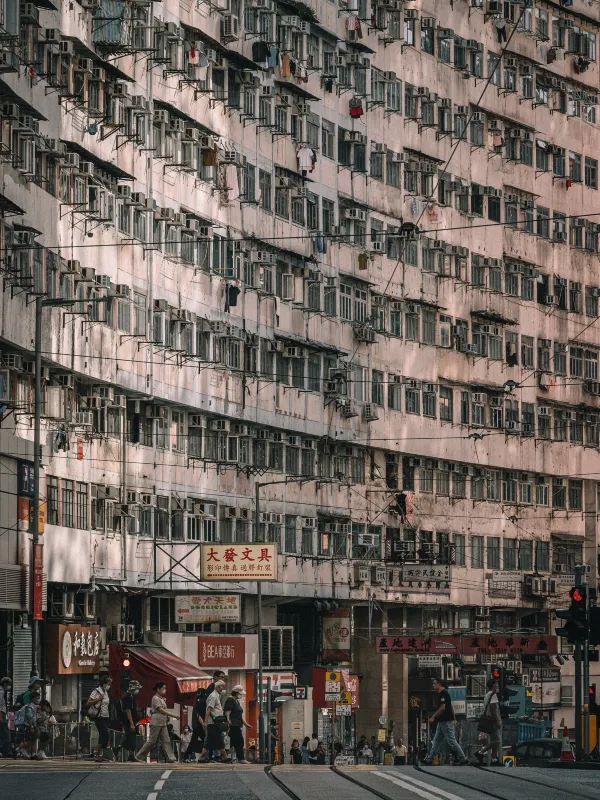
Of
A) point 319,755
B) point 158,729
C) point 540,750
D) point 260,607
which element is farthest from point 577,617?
point 319,755

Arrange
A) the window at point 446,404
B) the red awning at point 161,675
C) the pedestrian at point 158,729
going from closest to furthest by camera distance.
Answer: the pedestrian at point 158,729 < the red awning at point 161,675 < the window at point 446,404

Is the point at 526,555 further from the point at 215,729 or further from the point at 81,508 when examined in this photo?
the point at 215,729

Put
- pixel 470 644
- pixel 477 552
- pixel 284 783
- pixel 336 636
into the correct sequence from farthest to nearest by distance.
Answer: pixel 477 552 → pixel 470 644 → pixel 336 636 → pixel 284 783

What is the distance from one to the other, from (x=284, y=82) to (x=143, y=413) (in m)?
12.9

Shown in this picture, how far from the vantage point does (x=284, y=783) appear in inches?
1054

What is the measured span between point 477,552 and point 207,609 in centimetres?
2117

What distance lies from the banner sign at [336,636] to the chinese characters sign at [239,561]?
37.3 feet

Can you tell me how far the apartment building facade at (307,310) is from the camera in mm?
49125

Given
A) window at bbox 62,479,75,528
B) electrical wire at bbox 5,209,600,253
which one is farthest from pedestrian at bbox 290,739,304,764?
electrical wire at bbox 5,209,600,253

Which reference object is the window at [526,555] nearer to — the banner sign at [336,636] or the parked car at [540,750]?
the banner sign at [336,636]

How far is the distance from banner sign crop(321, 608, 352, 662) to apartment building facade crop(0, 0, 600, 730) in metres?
0.46

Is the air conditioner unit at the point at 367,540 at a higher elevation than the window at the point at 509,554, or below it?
higher

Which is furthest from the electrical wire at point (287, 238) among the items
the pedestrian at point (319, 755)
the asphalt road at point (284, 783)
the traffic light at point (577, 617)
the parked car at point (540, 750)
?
the asphalt road at point (284, 783)

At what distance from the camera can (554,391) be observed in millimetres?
80062
